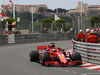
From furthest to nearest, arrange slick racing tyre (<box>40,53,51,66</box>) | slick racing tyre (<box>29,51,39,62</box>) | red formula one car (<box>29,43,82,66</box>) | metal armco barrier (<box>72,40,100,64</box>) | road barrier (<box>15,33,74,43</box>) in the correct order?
road barrier (<box>15,33,74,43</box>) → slick racing tyre (<box>29,51,39,62</box>) → metal armco barrier (<box>72,40,100,64</box>) → slick racing tyre (<box>40,53,51,66</box>) → red formula one car (<box>29,43,82,66</box>)

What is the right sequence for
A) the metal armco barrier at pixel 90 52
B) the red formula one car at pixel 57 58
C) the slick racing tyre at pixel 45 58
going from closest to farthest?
the red formula one car at pixel 57 58
the slick racing tyre at pixel 45 58
the metal armco barrier at pixel 90 52

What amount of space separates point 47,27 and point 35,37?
15.2ft

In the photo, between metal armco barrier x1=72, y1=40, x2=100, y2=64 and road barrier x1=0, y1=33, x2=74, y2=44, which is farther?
road barrier x1=0, y1=33, x2=74, y2=44

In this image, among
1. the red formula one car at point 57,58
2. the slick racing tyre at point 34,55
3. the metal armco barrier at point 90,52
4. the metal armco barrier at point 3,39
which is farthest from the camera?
the metal armco barrier at point 3,39

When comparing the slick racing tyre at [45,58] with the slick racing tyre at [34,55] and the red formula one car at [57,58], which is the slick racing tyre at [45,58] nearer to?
the red formula one car at [57,58]

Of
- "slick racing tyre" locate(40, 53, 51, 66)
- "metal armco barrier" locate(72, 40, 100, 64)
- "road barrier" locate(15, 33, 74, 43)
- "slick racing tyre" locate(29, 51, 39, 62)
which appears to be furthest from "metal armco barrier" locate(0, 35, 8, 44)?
"slick racing tyre" locate(40, 53, 51, 66)

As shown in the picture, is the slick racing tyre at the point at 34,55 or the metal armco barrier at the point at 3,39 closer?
the slick racing tyre at the point at 34,55

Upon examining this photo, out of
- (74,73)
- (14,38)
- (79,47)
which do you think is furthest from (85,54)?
(14,38)

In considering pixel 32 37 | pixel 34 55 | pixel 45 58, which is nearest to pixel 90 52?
pixel 45 58

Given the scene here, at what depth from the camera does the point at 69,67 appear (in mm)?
12586

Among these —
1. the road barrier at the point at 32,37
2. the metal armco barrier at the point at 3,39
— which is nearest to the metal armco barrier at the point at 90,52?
the metal armco barrier at the point at 3,39

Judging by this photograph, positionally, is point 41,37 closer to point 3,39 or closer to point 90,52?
point 3,39

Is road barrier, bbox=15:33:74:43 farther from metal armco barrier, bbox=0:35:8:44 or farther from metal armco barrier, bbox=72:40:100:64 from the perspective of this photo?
metal armco barrier, bbox=72:40:100:64

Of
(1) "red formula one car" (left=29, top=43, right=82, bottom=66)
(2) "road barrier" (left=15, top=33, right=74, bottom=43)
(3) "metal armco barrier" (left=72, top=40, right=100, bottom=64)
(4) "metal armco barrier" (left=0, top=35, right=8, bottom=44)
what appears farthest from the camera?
(2) "road barrier" (left=15, top=33, right=74, bottom=43)
